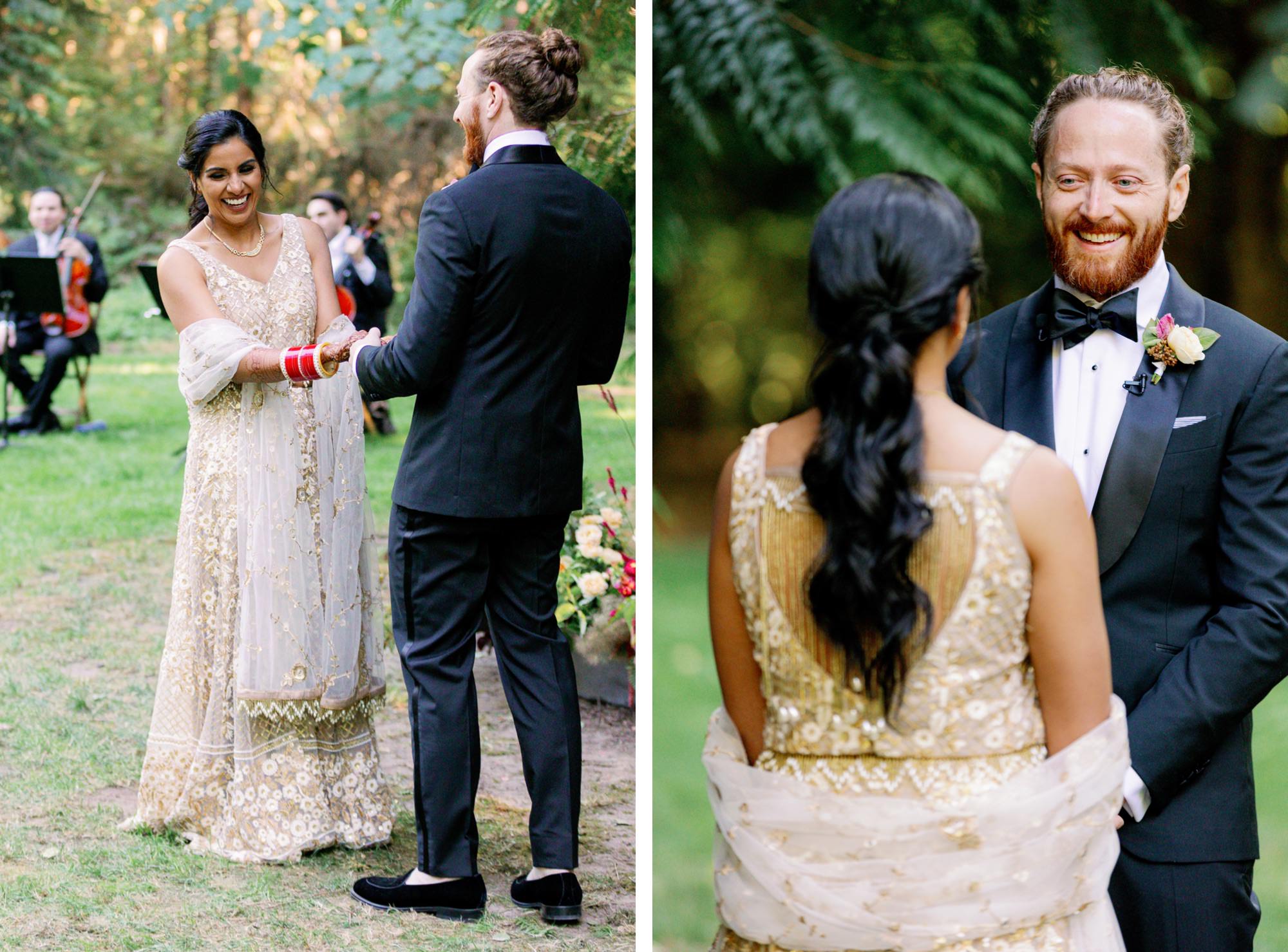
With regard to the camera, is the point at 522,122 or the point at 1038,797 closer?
the point at 1038,797

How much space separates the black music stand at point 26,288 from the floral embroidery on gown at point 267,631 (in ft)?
25.8

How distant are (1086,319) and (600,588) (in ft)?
9.99

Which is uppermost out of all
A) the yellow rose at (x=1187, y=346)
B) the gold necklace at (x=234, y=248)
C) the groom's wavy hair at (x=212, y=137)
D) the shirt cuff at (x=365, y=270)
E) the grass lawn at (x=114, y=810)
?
the groom's wavy hair at (x=212, y=137)

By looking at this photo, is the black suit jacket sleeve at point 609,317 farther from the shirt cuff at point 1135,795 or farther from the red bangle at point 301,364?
the shirt cuff at point 1135,795

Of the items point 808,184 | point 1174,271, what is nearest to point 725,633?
point 1174,271

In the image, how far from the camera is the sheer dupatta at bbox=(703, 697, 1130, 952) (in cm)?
185

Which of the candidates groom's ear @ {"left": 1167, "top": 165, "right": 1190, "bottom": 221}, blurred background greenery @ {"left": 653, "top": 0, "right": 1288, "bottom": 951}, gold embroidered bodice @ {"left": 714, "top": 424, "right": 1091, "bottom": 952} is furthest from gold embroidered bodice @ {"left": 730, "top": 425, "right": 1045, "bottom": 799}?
groom's ear @ {"left": 1167, "top": 165, "right": 1190, "bottom": 221}

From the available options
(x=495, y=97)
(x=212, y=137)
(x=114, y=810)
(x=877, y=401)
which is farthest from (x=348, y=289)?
(x=877, y=401)

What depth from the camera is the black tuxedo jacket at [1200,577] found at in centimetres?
230

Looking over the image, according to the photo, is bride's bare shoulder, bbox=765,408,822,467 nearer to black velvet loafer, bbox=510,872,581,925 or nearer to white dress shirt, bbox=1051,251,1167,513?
white dress shirt, bbox=1051,251,1167,513

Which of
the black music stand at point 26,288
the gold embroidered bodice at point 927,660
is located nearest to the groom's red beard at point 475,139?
the gold embroidered bodice at point 927,660

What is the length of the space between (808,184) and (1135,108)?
16.8ft

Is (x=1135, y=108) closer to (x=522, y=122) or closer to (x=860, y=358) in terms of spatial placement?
(x=860, y=358)

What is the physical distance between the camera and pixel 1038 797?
1.87 metres
